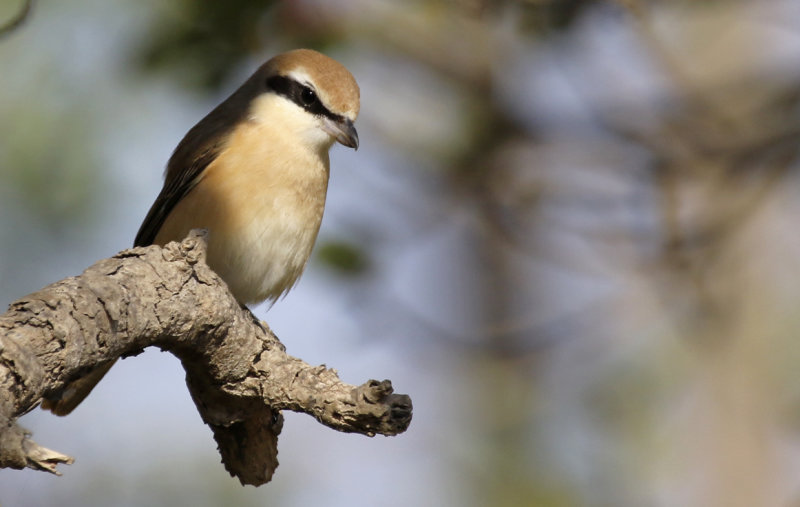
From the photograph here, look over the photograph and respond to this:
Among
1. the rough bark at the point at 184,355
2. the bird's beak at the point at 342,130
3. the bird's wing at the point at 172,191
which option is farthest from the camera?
the bird's wing at the point at 172,191

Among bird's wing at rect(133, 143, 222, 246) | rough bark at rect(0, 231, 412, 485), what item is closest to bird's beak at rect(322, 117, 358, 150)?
bird's wing at rect(133, 143, 222, 246)

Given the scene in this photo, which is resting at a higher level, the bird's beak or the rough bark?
the bird's beak

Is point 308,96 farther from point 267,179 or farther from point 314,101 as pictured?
point 267,179

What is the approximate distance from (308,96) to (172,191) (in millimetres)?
822

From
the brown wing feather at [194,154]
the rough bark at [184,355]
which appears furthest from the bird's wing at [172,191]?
the rough bark at [184,355]

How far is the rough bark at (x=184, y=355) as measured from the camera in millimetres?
2070

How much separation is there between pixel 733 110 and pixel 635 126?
80 cm

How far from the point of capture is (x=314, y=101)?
15.2 feet

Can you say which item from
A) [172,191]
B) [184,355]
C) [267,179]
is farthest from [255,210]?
[184,355]

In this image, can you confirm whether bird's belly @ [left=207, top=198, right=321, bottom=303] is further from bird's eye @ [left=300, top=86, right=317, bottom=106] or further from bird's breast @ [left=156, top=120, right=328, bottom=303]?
bird's eye @ [left=300, top=86, right=317, bottom=106]

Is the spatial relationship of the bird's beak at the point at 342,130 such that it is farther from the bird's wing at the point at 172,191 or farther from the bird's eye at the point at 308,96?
the bird's wing at the point at 172,191

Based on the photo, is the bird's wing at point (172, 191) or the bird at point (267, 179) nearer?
the bird at point (267, 179)

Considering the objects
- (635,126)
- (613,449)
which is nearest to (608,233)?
(635,126)

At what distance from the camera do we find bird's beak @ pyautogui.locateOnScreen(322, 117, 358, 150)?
4.54 metres
